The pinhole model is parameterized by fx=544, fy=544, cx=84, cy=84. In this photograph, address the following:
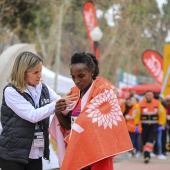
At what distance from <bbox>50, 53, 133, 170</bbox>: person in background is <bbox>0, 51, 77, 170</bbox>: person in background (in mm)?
168

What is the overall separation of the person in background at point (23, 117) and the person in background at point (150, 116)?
29.2 feet

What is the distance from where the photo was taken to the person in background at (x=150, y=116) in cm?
1368

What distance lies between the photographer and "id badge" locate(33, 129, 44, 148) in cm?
476

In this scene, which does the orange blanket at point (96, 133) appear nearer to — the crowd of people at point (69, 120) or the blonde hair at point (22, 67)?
the crowd of people at point (69, 120)

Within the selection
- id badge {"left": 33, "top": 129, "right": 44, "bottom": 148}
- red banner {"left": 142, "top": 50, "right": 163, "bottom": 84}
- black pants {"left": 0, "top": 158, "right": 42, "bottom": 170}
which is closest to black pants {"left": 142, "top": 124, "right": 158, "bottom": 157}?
red banner {"left": 142, "top": 50, "right": 163, "bottom": 84}

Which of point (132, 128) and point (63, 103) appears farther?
point (132, 128)

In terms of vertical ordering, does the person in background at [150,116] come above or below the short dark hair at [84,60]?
below

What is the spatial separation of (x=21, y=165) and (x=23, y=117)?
0.45 meters

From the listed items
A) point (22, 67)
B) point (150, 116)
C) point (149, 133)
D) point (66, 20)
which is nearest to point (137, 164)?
point (149, 133)

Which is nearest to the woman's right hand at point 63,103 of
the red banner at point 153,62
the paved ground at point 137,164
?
the paved ground at point 137,164

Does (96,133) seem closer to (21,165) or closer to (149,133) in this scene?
(21,165)

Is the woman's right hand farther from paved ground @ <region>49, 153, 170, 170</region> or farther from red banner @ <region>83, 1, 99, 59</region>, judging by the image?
red banner @ <region>83, 1, 99, 59</region>

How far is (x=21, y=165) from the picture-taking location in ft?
15.7

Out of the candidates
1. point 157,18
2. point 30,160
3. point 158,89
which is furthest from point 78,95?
point 157,18
